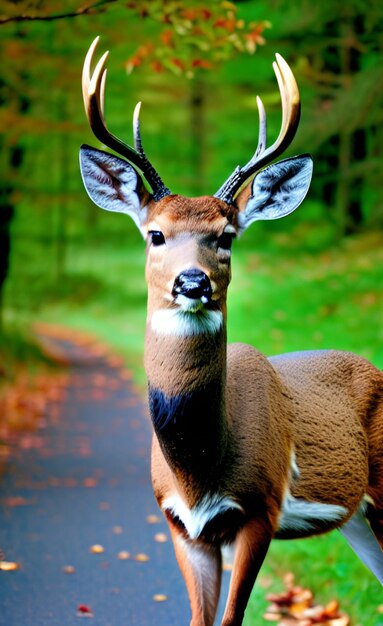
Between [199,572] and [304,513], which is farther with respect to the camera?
[304,513]

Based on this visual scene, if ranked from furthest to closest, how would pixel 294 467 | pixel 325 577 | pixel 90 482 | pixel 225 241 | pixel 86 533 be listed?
pixel 90 482 < pixel 86 533 < pixel 325 577 < pixel 294 467 < pixel 225 241

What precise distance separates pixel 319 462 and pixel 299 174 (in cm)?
127

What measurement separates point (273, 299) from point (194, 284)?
1253cm

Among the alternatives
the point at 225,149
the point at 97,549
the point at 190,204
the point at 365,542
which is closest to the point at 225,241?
the point at 190,204

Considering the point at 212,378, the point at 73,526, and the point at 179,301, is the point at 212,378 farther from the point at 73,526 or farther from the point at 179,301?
the point at 73,526

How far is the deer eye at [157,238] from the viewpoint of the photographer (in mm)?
4128

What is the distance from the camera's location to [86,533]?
7.88 m

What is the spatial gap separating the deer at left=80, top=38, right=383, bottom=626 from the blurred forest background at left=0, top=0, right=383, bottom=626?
1.35 m

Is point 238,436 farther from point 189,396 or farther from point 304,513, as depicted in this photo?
point 304,513

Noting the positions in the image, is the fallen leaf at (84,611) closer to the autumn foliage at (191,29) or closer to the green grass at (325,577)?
the green grass at (325,577)

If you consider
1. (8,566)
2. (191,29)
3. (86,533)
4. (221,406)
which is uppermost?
(191,29)

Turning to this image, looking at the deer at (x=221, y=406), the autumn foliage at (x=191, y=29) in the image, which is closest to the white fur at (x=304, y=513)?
the deer at (x=221, y=406)

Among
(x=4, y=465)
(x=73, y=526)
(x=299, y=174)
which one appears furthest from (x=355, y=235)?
(x=299, y=174)

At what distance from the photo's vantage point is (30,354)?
60.6ft
